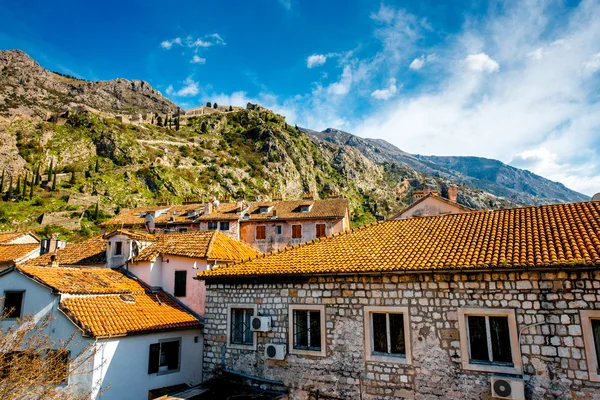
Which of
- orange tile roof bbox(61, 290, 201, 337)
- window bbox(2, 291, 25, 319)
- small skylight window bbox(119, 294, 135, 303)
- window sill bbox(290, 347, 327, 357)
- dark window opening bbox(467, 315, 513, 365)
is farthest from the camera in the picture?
small skylight window bbox(119, 294, 135, 303)

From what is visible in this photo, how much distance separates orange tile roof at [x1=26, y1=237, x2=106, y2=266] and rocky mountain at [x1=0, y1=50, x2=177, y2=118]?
3829 inches

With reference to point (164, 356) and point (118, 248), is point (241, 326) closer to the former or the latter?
point (164, 356)

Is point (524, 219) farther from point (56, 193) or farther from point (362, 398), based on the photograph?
point (56, 193)

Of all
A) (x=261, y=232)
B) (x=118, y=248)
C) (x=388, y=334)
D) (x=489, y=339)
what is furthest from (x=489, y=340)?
(x=261, y=232)

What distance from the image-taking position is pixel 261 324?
40.5 ft

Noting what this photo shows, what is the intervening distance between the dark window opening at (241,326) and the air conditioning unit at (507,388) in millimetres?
7496

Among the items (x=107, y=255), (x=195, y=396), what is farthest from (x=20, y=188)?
(x=195, y=396)

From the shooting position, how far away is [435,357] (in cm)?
985

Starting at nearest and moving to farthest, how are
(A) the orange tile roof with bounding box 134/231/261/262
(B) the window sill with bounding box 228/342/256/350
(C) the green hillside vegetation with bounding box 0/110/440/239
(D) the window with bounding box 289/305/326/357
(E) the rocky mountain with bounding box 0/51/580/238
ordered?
(D) the window with bounding box 289/305/326/357 → (B) the window sill with bounding box 228/342/256/350 → (A) the orange tile roof with bounding box 134/231/261/262 → (C) the green hillside vegetation with bounding box 0/110/440/239 → (E) the rocky mountain with bounding box 0/51/580/238

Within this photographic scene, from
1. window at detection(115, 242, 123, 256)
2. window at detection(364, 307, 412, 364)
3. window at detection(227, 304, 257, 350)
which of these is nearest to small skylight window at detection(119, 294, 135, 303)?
window at detection(115, 242, 123, 256)

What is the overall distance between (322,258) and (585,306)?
23.3 feet

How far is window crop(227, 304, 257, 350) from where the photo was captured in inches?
513

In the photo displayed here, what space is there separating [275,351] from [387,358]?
3.60 metres

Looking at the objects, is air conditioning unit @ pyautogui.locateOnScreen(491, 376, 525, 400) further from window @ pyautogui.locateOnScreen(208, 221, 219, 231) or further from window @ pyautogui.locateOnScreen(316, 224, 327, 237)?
window @ pyautogui.locateOnScreen(208, 221, 219, 231)
